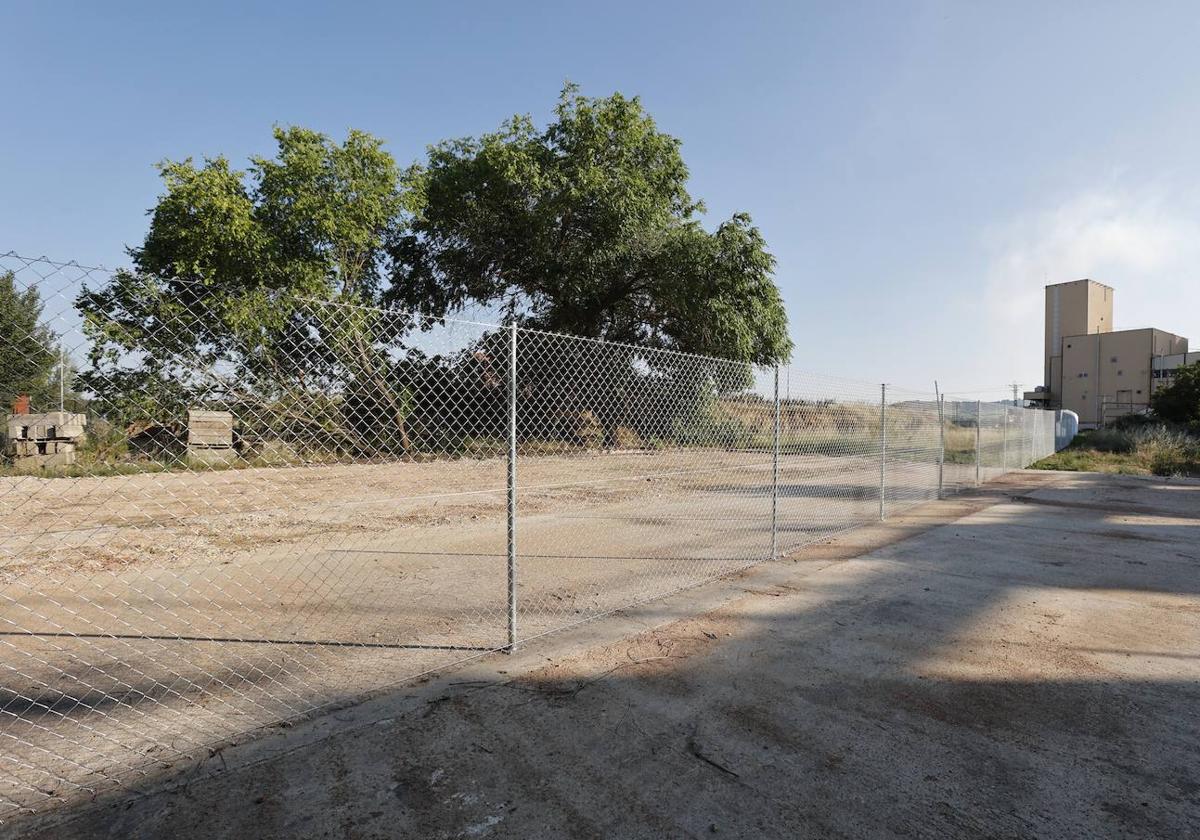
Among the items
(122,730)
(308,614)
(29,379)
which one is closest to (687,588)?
(308,614)

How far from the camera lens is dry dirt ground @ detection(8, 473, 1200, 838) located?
2.18 metres

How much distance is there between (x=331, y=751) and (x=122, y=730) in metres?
1.14

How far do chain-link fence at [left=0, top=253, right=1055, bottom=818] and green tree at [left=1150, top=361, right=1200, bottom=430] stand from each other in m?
28.7

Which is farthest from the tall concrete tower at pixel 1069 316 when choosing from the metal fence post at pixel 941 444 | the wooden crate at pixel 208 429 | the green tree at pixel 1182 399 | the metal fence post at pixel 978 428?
the wooden crate at pixel 208 429

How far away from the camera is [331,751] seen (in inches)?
102

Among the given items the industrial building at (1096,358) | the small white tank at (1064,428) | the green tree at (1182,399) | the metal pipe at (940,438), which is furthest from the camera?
the industrial building at (1096,358)

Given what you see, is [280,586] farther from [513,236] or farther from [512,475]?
[513,236]

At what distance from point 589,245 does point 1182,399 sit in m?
32.2

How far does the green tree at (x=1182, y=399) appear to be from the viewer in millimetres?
29047

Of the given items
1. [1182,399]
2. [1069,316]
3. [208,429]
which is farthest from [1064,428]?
[1069,316]

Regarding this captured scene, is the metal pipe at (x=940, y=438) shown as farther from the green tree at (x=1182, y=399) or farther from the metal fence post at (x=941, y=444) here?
the green tree at (x=1182, y=399)

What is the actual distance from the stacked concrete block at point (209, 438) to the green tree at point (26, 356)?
660 millimetres

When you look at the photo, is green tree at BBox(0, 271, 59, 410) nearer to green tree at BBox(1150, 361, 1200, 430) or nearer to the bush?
the bush

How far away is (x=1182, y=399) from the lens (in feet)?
98.2
